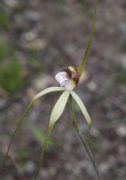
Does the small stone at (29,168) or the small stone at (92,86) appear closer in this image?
the small stone at (29,168)

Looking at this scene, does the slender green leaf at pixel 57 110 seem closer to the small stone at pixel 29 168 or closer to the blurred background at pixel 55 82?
the blurred background at pixel 55 82

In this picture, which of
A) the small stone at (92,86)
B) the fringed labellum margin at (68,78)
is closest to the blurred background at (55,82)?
the small stone at (92,86)

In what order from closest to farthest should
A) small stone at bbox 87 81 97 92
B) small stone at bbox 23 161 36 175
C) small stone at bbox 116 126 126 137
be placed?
small stone at bbox 23 161 36 175 < small stone at bbox 116 126 126 137 < small stone at bbox 87 81 97 92

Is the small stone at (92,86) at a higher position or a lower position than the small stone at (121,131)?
higher

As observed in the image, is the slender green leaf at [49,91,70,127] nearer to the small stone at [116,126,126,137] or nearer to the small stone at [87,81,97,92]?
the small stone at [116,126,126,137]

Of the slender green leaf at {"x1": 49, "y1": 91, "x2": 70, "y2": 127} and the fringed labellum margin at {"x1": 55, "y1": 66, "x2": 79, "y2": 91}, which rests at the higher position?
the fringed labellum margin at {"x1": 55, "y1": 66, "x2": 79, "y2": 91}

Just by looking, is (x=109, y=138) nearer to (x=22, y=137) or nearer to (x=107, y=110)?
(x=107, y=110)

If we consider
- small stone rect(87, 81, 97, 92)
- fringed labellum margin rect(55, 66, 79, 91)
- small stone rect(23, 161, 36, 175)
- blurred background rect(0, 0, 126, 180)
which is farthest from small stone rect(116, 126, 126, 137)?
fringed labellum margin rect(55, 66, 79, 91)

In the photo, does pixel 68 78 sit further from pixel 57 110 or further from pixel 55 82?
pixel 55 82

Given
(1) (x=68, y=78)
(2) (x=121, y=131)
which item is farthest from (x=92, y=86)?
(1) (x=68, y=78)
